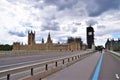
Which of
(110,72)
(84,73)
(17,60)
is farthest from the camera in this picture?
(17,60)

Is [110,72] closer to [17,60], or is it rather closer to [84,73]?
[84,73]

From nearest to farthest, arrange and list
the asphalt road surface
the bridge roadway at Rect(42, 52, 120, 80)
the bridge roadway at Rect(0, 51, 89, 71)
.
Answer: the bridge roadway at Rect(42, 52, 120, 80) < the asphalt road surface < the bridge roadway at Rect(0, 51, 89, 71)

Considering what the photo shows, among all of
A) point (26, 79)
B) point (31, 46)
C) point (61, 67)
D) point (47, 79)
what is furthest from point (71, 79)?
point (31, 46)

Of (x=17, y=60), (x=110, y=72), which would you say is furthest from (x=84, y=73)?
(x=17, y=60)

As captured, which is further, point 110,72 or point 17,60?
point 17,60

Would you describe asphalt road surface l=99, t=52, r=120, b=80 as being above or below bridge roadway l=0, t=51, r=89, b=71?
below

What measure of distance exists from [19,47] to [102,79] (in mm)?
189197

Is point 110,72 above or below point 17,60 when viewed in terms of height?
below

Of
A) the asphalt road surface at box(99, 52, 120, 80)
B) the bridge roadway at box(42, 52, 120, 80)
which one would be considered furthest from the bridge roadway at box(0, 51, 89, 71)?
the asphalt road surface at box(99, 52, 120, 80)

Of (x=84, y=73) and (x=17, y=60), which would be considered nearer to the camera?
(x=84, y=73)

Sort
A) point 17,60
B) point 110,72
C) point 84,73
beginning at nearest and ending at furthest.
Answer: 1. point 84,73
2. point 110,72
3. point 17,60

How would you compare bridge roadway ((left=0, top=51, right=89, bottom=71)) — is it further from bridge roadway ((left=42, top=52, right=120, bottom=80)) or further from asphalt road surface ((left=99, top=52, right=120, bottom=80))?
asphalt road surface ((left=99, top=52, right=120, bottom=80))

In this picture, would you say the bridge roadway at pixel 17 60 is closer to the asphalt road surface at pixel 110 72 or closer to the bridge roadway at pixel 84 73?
the bridge roadway at pixel 84 73

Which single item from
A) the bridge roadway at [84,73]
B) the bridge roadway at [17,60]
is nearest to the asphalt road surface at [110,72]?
the bridge roadway at [84,73]
